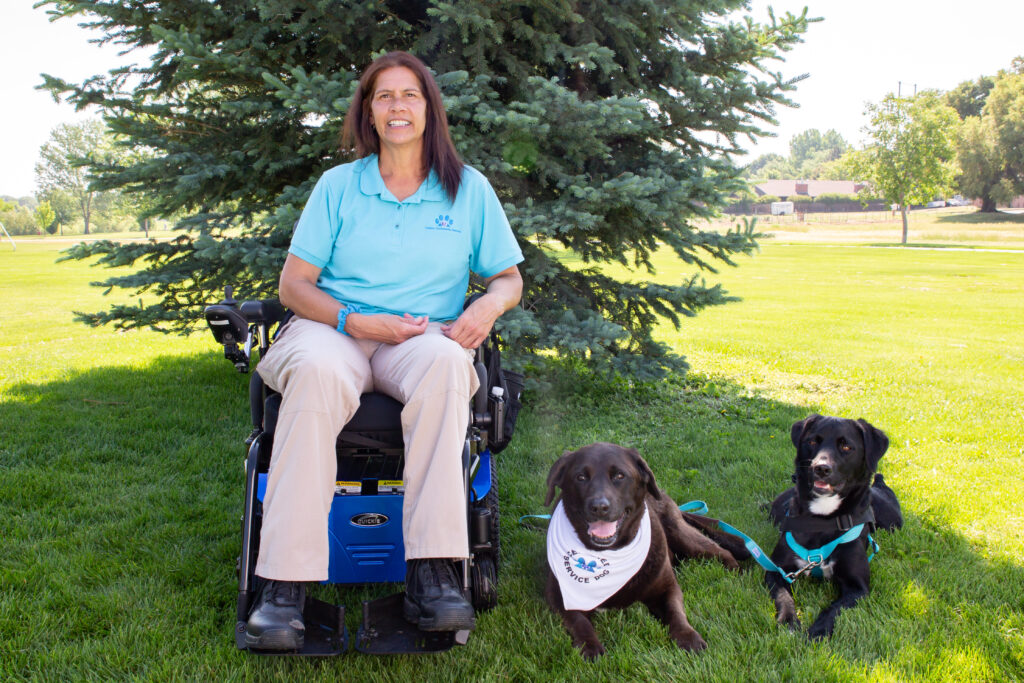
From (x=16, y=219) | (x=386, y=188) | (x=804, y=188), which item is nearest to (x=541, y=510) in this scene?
(x=386, y=188)

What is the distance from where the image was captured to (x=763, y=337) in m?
8.52

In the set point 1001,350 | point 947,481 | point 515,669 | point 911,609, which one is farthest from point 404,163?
point 1001,350

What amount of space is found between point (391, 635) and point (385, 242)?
1.28 meters

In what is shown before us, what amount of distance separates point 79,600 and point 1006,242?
38079mm

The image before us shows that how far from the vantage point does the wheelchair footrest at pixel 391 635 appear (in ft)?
6.68

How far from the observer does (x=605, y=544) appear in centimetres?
243

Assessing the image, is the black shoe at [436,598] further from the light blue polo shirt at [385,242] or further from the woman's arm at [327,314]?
the light blue polo shirt at [385,242]

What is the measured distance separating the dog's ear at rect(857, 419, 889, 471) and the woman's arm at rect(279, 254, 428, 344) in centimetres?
166

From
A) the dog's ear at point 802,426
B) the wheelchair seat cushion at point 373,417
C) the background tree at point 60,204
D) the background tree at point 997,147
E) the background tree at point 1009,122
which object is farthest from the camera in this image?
the background tree at point 60,204

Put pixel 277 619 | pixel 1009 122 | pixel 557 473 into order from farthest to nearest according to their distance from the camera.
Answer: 1. pixel 1009 122
2. pixel 557 473
3. pixel 277 619

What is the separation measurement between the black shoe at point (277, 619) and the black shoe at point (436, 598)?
11.7 inches

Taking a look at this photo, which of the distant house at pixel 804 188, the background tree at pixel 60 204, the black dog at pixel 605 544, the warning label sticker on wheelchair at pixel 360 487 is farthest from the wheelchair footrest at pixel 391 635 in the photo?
the distant house at pixel 804 188

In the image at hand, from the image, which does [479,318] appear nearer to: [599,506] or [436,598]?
[599,506]

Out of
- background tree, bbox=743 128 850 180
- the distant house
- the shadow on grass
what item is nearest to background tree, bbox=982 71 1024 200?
the distant house
